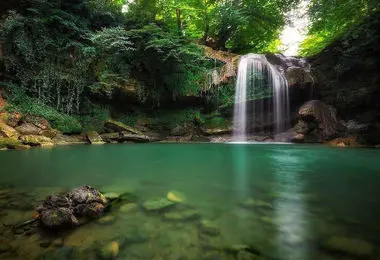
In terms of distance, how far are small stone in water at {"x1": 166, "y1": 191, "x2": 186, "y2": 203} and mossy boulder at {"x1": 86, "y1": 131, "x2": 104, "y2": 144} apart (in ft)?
30.7

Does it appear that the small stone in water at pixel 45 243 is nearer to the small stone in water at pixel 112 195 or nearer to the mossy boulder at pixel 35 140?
the small stone in water at pixel 112 195

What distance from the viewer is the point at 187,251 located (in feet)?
5.51

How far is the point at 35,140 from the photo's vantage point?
30.2 feet

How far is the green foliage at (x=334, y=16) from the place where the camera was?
6.88m

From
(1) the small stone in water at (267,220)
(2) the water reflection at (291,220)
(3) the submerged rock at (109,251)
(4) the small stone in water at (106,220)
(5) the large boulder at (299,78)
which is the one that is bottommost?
(2) the water reflection at (291,220)

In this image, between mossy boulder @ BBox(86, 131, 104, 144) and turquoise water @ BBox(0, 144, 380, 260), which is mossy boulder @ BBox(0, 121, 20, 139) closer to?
mossy boulder @ BBox(86, 131, 104, 144)

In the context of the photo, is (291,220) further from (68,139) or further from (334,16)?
(334,16)

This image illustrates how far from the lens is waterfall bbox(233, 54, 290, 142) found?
13.2m

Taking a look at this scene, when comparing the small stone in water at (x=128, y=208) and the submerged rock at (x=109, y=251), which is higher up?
the small stone in water at (x=128, y=208)

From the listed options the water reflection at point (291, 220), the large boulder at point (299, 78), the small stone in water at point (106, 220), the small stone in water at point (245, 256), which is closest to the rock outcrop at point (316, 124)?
the large boulder at point (299, 78)

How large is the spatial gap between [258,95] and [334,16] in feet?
17.1

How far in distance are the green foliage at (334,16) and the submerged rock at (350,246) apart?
244 inches

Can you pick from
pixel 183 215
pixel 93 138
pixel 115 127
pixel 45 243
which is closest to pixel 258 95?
pixel 115 127

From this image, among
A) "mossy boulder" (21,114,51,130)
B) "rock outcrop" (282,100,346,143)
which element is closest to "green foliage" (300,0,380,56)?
"rock outcrop" (282,100,346,143)
